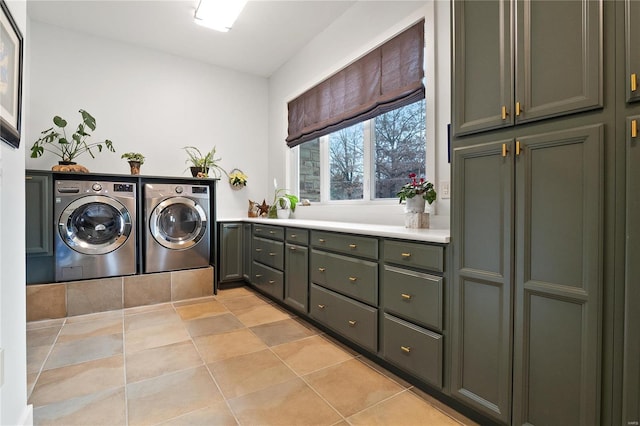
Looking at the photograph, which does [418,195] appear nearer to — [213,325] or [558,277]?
[558,277]

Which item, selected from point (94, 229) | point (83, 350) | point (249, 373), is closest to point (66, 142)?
point (94, 229)

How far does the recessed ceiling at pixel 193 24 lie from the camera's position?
303 cm

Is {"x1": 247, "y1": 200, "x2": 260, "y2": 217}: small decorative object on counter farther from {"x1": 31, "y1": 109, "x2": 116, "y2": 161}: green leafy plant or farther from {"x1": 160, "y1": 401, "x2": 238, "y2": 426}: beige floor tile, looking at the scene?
{"x1": 160, "y1": 401, "x2": 238, "y2": 426}: beige floor tile

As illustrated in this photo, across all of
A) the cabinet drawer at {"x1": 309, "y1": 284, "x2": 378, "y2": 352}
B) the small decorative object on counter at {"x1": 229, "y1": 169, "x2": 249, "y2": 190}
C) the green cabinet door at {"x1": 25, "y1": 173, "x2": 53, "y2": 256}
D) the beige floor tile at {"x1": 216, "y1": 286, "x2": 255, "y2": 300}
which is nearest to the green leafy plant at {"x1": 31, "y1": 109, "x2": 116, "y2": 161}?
the green cabinet door at {"x1": 25, "y1": 173, "x2": 53, "y2": 256}

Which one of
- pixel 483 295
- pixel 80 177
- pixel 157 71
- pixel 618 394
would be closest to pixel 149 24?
pixel 157 71

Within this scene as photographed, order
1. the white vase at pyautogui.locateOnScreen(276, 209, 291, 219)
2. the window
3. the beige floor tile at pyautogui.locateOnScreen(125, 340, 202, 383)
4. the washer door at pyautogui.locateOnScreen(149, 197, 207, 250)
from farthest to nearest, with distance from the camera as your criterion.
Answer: the white vase at pyautogui.locateOnScreen(276, 209, 291, 219) → the washer door at pyautogui.locateOnScreen(149, 197, 207, 250) → the window → the beige floor tile at pyautogui.locateOnScreen(125, 340, 202, 383)

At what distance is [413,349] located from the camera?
1.76m

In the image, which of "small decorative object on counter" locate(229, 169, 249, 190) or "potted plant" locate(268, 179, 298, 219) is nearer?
"potted plant" locate(268, 179, 298, 219)

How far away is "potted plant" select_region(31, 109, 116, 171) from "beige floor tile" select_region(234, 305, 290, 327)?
222 centimetres

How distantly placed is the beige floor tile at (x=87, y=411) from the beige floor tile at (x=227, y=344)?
1.84ft

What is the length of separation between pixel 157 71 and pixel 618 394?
4.74 m

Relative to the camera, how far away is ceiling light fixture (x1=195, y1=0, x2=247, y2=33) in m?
2.88

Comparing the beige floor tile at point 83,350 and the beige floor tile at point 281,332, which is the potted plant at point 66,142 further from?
the beige floor tile at point 281,332

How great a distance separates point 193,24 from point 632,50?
357 cm
